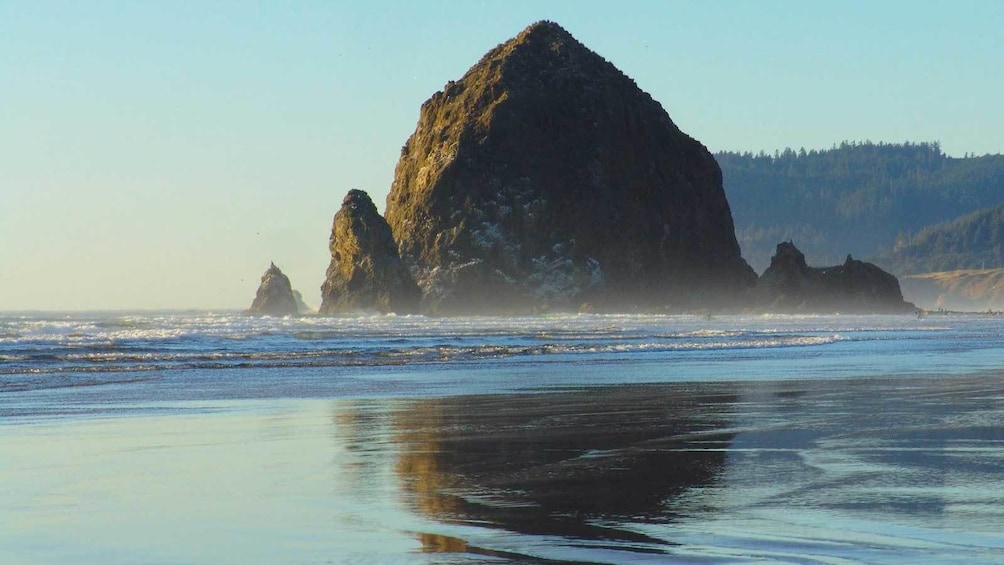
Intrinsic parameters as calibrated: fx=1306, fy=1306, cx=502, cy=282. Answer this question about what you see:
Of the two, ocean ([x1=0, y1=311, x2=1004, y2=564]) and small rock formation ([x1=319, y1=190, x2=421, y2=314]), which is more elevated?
small rock formation ([x1=319, y1=190, x2=421, y2=314])

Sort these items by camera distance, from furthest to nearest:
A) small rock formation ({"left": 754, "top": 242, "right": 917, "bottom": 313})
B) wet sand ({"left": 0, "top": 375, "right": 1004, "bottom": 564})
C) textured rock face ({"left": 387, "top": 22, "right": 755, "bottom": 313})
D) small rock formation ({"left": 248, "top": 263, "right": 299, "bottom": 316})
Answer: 1. textured rock face ({"left": 387, "top": 22, "right": 755, "bottom": 313})
2. small rock formation ({"left": 754, "top": 242, "right": 917, "bottom": 313})
3. small rock formation ({"left": 248, "top": 263, "right": 299, "bottom": 316})
4. wet sand ({"left": 0, "top": 375, "right": 1004, "bottom": 564})

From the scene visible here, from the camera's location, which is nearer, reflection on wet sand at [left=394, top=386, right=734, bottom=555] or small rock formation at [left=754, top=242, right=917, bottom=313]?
reflection on wet sand at [left=394, top=386, right=734, bottom=555]

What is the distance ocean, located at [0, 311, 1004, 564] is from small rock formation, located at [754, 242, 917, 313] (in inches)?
4530

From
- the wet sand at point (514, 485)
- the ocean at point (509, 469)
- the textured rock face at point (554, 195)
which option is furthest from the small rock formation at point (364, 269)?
the wet sand at point (514, 485)

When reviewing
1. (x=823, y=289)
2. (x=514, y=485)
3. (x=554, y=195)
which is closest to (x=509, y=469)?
(x=514, y=485)

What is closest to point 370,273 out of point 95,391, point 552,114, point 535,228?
point 535,228

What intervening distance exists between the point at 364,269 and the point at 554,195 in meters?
26.6

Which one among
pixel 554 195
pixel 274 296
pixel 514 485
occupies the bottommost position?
pixel 514 485

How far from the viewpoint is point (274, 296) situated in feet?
434

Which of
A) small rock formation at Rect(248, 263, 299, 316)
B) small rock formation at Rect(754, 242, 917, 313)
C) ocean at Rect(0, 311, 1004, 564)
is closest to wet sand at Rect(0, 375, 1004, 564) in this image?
ocean at Rect(0, 311, 1004, 564)

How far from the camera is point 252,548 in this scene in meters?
7.71

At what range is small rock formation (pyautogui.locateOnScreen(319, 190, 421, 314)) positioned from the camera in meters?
125

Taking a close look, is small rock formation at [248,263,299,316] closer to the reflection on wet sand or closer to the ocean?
the ocean

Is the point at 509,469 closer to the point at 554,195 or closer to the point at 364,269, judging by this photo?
the point at 364,269
